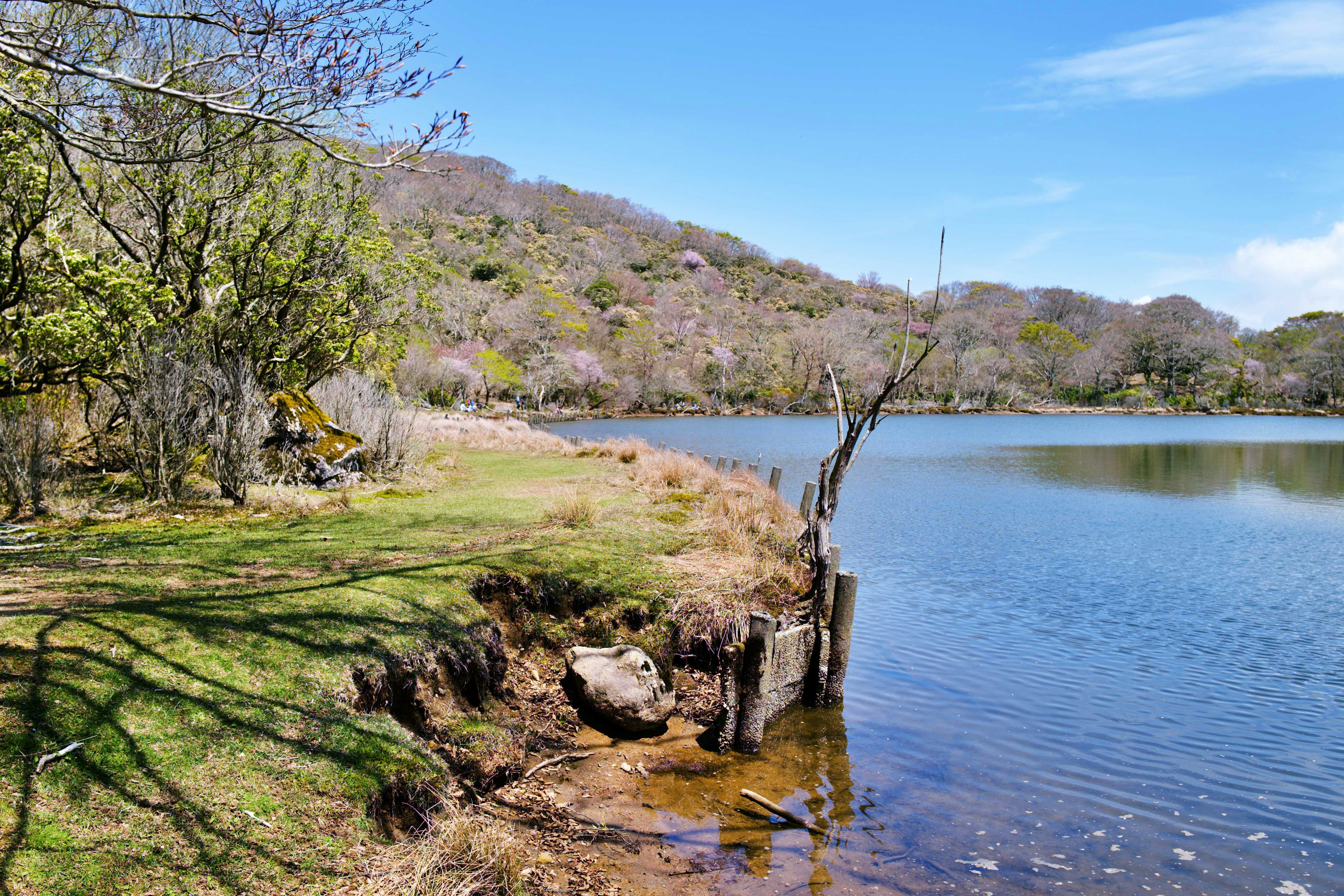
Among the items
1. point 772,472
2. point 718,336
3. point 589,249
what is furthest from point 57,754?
point 589,249

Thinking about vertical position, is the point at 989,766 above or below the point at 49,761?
below

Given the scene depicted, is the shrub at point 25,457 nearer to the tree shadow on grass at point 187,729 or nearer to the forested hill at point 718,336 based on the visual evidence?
the tree shadow on grass at point 187,729

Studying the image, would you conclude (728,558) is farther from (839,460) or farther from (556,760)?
(556,760)

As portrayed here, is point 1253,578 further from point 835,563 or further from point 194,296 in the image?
point 194,296

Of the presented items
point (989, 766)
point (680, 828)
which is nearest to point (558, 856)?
point (680, 828)

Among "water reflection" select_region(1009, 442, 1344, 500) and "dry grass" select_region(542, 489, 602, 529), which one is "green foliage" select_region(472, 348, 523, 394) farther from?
"dry grass" select_region(542, 489, 602, 529)

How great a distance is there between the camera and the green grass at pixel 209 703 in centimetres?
354

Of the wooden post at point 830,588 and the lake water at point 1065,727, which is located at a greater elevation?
the wooden post at point 830,588

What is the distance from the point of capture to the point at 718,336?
9525 cm

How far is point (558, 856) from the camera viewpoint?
5.06 meters

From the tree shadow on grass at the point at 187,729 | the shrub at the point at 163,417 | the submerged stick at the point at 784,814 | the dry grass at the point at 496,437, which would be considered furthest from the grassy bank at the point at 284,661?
the dry grass at the point at 496,437

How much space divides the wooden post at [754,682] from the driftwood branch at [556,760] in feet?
4.82

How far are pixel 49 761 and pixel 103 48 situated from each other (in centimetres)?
853

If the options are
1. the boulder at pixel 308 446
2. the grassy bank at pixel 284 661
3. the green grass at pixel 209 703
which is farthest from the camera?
the boulder at pixel 308 446
